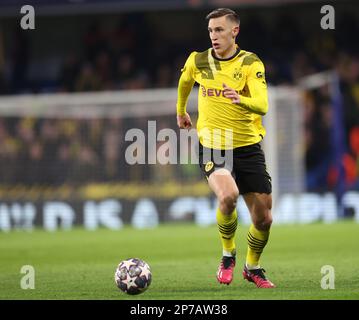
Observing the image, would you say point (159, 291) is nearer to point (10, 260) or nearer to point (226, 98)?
point (226, 98)

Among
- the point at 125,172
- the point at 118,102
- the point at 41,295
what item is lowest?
the point at 41,295

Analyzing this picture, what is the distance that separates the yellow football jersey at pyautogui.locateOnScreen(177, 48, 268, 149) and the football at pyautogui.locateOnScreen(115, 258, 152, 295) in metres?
1.24

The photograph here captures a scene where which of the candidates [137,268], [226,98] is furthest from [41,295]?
[226,98]

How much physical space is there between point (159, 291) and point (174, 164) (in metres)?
10.4

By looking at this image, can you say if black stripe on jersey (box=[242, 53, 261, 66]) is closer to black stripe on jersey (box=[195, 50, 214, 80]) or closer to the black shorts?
black stripe on jersey (box=[195, 50, 214, 80])

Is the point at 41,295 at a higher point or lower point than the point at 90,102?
lower

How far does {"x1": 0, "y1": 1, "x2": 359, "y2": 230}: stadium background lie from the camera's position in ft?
59.7
